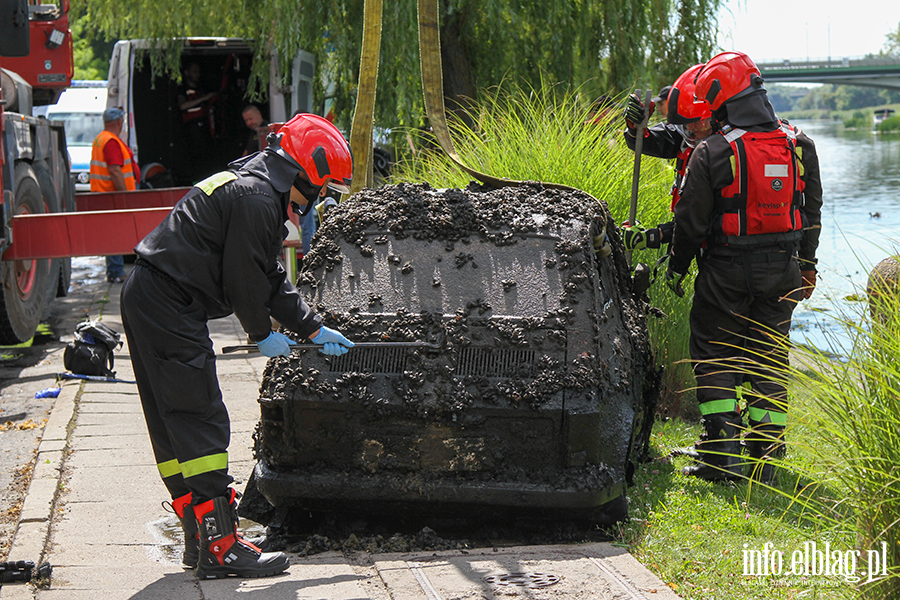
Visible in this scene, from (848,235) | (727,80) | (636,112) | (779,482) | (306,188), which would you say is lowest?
(779,482)

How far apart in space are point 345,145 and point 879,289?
204cm

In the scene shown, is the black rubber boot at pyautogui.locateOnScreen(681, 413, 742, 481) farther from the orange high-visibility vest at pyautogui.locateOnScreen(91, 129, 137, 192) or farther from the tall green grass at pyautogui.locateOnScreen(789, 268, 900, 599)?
the orange high-visibility vest at pyautogui.locateOnScreen(91, 129, 137, 192)

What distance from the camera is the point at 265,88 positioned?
12.2 meters

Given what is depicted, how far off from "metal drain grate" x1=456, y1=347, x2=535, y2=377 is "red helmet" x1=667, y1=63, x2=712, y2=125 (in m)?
1.83

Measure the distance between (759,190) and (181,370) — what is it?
278cm

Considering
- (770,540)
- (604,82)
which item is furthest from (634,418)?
(604,82)

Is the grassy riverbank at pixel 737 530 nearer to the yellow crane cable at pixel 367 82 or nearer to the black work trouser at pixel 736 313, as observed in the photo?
the black work trouser at pixel 736 313

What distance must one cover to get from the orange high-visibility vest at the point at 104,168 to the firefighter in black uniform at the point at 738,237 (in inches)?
309

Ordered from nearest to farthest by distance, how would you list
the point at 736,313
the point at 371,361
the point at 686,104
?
the point at 371,361, the point at 736,313, the point at 686,104

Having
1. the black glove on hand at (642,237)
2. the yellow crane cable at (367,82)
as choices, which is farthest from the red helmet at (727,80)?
the yellow crane cable at (367,82)

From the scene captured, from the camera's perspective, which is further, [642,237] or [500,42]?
[500,42]
